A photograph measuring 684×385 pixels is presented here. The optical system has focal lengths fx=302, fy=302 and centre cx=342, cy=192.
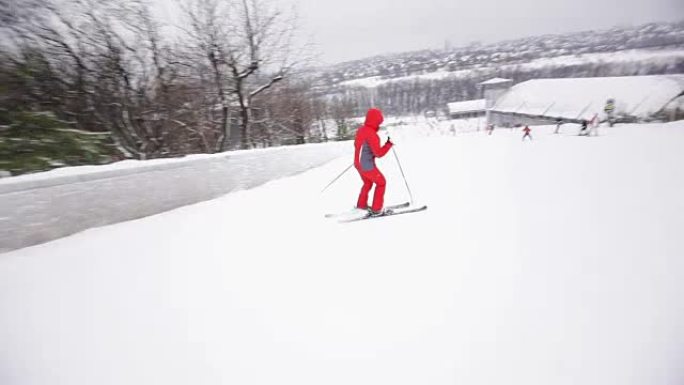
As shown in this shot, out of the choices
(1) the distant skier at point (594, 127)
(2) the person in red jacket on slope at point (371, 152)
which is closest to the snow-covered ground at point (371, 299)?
(2) the person in red jacket on slope at point (371, 152)

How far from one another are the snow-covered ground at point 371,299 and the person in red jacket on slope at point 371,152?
0.41m

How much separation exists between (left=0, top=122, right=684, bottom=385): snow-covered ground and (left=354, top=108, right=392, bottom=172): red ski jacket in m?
0.90

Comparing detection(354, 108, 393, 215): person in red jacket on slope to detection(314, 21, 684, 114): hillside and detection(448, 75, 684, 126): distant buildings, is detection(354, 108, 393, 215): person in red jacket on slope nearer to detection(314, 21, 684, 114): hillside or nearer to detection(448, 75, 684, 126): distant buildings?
detection(314, 21, 684, 114): hillside

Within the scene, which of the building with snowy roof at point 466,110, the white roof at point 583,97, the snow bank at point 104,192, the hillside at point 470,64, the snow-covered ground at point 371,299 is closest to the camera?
the snow-covered ground at point 371,299

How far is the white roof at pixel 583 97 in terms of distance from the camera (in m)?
16.0

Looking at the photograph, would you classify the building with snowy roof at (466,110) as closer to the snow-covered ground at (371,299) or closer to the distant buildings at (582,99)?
the distant buildings at (582,99)

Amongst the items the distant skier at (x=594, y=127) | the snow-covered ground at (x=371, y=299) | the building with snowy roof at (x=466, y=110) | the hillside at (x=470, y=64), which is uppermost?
the hillside at (x=470, y=64)

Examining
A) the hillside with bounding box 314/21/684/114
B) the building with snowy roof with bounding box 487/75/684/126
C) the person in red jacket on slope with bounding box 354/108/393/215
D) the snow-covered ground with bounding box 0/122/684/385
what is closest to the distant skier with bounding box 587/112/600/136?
the building with snowy roof with bounding box 487/75/684/126

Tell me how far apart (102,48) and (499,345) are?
1644 cm

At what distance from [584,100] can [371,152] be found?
35.9m

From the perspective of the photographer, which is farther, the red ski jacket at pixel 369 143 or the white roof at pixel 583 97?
the white roof at pixel 583 97

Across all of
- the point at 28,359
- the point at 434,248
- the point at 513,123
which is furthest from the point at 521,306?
the point at 513,123

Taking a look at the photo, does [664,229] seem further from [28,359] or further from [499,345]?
[28,359]

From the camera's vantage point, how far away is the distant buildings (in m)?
12.0
